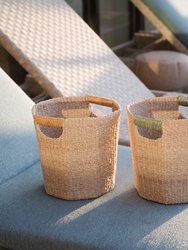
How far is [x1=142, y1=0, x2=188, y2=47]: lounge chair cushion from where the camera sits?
3465 mm

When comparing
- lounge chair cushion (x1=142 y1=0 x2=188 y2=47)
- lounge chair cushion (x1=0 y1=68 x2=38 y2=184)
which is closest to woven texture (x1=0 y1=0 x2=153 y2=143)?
lounge chair cushion (x1=0 y1=68 x2=38 y2=184)

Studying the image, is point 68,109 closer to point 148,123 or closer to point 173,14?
point 148,123

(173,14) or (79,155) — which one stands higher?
(79,155)

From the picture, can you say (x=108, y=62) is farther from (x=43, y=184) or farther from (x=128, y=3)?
(x=128, y=3)

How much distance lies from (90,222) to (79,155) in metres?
0.20

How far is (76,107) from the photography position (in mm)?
1865

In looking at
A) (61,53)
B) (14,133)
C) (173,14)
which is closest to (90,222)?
(14,133)

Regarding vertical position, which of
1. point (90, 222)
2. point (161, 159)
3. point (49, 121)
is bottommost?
point (90, 222)

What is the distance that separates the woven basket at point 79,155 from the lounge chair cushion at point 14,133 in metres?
0.21

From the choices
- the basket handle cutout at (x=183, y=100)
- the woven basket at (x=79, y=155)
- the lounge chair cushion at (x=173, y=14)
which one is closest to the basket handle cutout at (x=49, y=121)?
the woven basket at (x=79, y=155)

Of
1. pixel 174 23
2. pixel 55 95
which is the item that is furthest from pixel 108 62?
pixel 174 23

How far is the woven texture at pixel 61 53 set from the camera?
2.51 meters

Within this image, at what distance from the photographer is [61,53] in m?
2.71

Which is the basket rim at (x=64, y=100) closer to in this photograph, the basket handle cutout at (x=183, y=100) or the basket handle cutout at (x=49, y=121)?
the basket handle cutout at (x=49, y=121)
